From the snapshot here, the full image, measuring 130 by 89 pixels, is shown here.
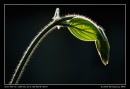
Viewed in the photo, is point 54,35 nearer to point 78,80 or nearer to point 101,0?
point 78,80

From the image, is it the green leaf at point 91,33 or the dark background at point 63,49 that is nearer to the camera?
the green leaf at point 91,33

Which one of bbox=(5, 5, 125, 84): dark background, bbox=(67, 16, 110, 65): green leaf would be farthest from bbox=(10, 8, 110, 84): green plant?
bbox=(5, 5, 125, 84): dark background

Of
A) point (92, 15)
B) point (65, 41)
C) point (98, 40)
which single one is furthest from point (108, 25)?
point (98, 40)

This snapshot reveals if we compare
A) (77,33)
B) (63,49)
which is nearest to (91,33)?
(77,33)

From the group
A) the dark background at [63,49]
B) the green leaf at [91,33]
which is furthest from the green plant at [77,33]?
the dark background at [63,49]

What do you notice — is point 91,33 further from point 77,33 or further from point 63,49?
A: point 63,49

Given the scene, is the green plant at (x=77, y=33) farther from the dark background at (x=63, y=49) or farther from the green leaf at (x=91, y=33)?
the dark background at (x=63, y=49)

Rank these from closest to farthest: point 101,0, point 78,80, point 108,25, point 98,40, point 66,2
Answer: point 98,40
point 101,0
point 66,2
point 78,80
point 108,25
